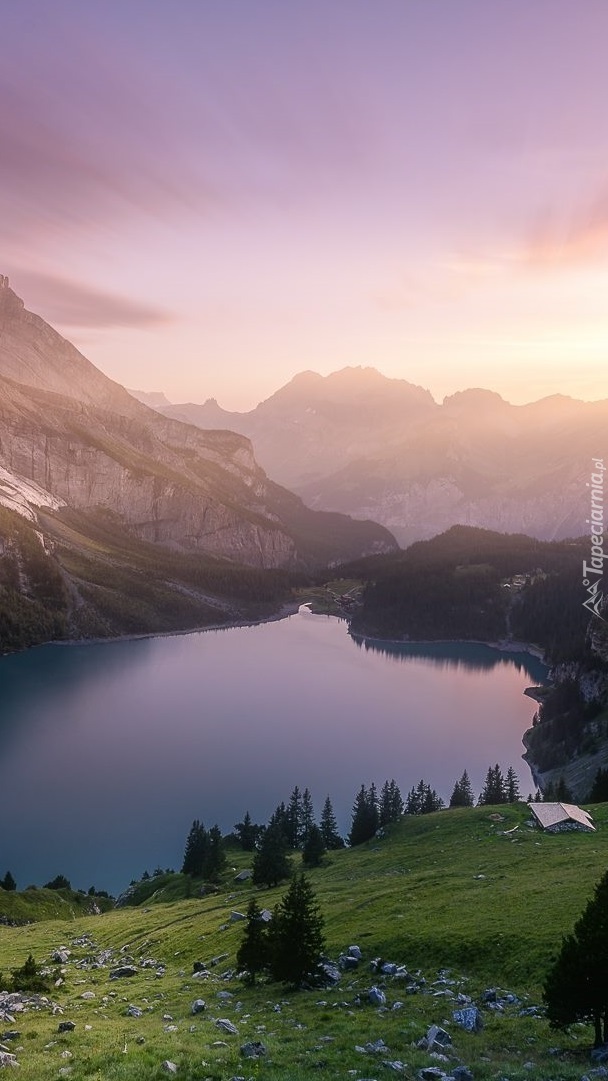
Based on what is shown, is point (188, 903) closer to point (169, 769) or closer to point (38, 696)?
point (169, 769)

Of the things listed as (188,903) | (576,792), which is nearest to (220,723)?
(576,792)

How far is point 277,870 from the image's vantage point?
5597 centimetres

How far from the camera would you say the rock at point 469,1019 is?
20.5m

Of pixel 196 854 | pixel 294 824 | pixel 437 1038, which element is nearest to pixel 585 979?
pixel 437 1038

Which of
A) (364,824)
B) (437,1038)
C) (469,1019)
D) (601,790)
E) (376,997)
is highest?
(437,1038)

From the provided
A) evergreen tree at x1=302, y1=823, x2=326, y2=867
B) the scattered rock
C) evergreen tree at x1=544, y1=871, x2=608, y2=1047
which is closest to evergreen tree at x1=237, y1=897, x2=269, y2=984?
the scattered rock

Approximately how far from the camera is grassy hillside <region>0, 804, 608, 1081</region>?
718 inches

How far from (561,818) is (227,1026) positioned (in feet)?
114

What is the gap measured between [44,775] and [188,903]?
61.3 m

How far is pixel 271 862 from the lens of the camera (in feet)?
183

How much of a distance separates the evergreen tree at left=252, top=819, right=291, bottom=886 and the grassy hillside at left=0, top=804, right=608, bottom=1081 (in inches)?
131

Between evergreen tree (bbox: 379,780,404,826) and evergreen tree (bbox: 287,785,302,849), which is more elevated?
evergreen tree (bbox: 379,780,404,826)

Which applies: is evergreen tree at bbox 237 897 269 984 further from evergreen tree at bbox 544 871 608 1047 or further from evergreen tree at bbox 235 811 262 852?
evergreen tree at bbox 235 811 262 852

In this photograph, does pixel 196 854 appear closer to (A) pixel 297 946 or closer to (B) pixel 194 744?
(A) pixel 297 946
